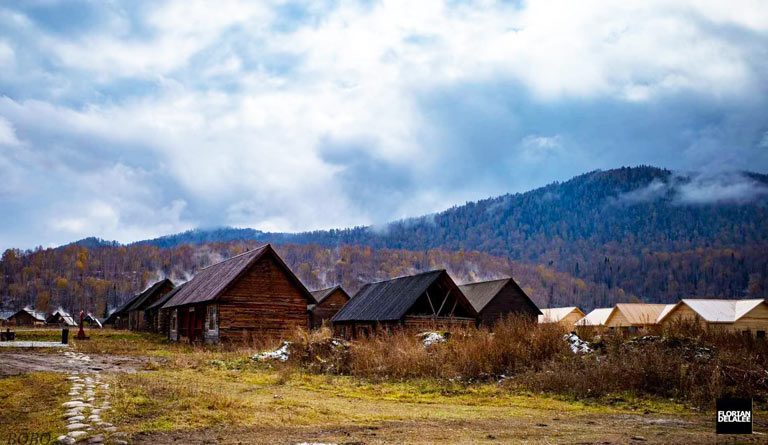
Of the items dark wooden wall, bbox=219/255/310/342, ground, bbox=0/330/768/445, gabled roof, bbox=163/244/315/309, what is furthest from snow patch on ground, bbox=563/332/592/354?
dark wooden wall, bbox=219/255/310/342

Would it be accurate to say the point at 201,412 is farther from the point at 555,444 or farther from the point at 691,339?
the point at 691,339

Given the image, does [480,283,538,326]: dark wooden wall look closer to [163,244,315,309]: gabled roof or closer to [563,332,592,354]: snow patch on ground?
[163,244,315,309]: gabled roof

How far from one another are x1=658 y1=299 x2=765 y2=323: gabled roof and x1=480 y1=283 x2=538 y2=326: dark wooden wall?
17.6 metres

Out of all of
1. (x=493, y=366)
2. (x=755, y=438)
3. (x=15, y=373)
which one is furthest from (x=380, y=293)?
(x=755, y=438)

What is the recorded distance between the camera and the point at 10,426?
9469 mm

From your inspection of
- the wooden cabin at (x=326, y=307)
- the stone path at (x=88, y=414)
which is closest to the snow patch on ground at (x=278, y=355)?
the stone path at (x=88, y=414)

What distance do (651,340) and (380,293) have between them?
956 inches

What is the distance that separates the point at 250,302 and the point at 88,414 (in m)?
26.8

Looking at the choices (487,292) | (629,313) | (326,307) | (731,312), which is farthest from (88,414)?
(629,313)

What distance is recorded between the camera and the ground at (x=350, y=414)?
29.8 feet

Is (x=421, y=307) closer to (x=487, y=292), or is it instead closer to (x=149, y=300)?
(x=487, y=292)

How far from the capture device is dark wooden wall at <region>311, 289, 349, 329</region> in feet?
191

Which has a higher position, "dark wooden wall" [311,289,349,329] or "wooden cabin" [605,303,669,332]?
"dark wooden wall" [311,289,349,329]

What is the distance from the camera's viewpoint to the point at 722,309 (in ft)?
191
